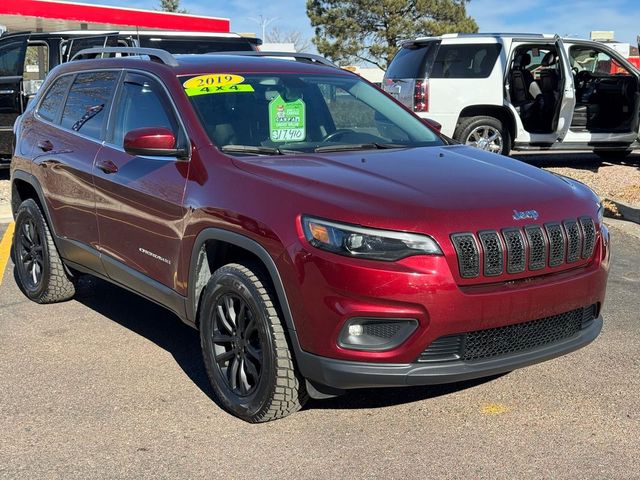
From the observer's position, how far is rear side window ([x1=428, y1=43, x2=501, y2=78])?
12.1m

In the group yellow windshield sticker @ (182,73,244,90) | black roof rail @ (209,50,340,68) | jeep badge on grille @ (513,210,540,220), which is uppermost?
black roof rail @ (209,50,340,68)

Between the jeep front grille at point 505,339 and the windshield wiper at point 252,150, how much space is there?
142 centimetres

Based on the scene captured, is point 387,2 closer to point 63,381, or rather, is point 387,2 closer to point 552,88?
point 552,88

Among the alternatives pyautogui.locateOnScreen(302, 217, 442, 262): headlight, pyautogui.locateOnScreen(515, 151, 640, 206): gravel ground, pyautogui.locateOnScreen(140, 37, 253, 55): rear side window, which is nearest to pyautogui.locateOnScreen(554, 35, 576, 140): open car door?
pyautogui.locateOnScreen(515, 151, 640, 206): gravel ground

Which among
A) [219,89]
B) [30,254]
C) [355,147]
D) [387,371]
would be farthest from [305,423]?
[30,254]

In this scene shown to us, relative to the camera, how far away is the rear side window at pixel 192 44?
37.0 feet

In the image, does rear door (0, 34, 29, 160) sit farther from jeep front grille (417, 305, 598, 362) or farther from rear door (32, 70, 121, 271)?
jeep front grille (417, 305, 598, 362)

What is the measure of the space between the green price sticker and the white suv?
7.55 metres

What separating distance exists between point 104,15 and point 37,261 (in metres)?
27.1

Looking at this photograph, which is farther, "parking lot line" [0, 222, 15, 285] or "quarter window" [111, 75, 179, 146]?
"parking lot line" [0, 222, 15, 285]

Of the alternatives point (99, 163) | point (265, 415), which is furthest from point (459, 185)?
point (99, 163)

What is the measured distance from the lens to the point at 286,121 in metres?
4.59

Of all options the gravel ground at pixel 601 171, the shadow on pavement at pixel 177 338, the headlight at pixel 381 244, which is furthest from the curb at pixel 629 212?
the headlight at pixel 381 244

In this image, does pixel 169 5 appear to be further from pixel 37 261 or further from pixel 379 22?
pixel 37 261
